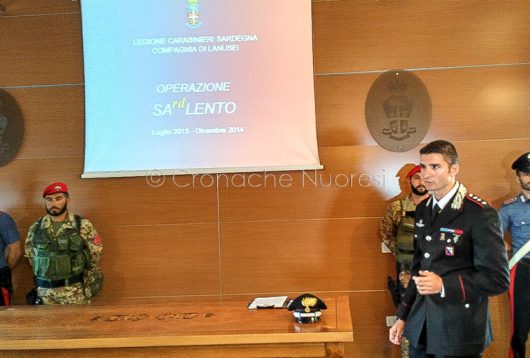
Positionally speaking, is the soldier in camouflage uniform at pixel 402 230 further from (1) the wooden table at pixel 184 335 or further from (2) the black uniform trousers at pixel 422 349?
(2) the black uniform trousers at pixel 422 349

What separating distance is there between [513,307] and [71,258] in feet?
A: 10.4

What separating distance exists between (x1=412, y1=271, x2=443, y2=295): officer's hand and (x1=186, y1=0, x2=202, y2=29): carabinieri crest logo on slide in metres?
2.91

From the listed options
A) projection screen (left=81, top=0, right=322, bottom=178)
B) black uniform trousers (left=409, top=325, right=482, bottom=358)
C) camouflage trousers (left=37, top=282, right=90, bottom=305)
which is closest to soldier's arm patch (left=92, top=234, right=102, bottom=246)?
camouflage trousers (left=37, top=282, right=90, bottom=305)

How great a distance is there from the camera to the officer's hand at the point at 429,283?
7.20 feet

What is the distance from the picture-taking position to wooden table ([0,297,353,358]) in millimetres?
2389

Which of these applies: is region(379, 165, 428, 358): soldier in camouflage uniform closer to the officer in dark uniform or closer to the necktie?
the officer in dark uniform

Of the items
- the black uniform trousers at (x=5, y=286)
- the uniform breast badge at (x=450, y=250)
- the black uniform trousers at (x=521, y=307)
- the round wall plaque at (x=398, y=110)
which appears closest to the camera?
the uniform breast badge at (x=450, y=250)

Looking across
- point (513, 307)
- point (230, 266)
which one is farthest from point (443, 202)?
point (230, 266)

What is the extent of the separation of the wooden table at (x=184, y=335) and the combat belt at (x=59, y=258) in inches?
41.0

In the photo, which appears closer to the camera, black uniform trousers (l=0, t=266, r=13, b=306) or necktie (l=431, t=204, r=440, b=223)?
necktie (l=431, t=204, r=440, b=223)

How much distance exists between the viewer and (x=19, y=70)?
14.9ft

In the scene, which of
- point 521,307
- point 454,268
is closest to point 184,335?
point 454,268

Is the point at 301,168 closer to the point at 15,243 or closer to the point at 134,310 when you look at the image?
the point at 134,310

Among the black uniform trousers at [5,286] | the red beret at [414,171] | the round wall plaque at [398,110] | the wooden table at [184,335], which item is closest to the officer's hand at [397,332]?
the wooden table at [184,335]
